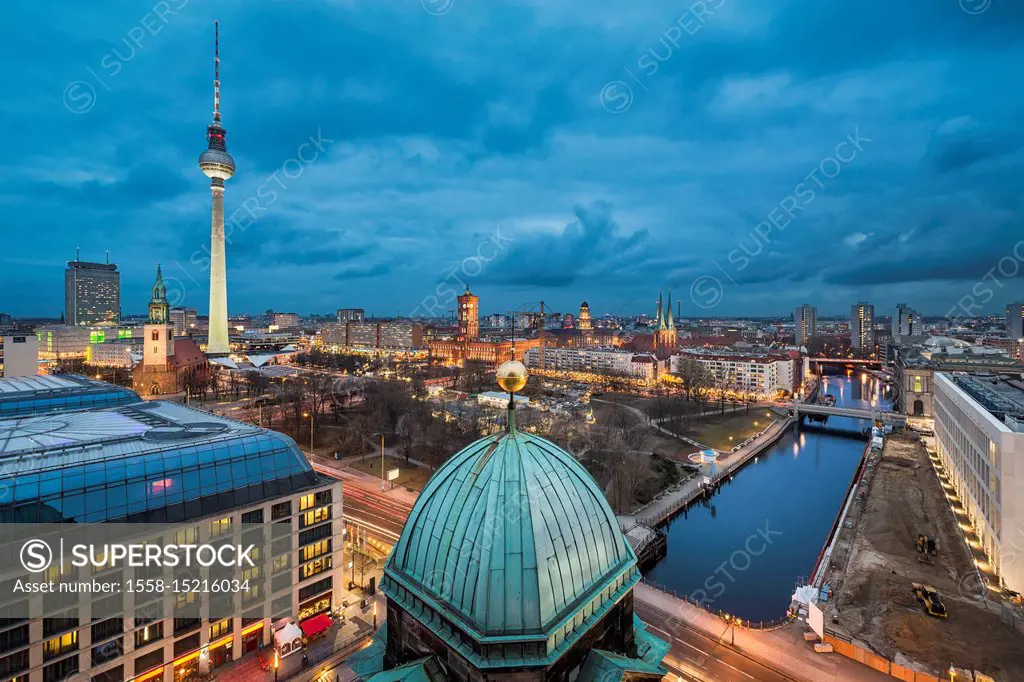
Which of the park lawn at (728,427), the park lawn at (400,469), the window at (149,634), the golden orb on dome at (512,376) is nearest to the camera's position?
the golden orb on dome at (512,376)

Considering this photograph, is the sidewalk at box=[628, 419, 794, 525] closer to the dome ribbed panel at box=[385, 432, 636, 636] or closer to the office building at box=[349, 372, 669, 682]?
the office building at box=[349, 372, 669, 682]

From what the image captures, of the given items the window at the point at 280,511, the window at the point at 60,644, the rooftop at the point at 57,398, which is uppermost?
the rooftop at the point at 57,398

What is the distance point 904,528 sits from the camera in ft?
135

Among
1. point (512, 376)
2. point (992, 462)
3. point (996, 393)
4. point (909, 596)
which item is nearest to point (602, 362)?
point (996, 393)

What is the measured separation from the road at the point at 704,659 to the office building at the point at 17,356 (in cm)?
11250

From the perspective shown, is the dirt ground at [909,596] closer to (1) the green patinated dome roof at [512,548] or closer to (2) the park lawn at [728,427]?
(2) the park lawn at [728,427]

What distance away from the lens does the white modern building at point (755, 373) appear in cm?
11319

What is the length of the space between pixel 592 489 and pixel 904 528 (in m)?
45.7

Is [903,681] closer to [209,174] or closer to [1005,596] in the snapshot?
[1005,596]

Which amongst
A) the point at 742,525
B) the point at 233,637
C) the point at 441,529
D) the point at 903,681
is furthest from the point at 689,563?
the point at 441,529

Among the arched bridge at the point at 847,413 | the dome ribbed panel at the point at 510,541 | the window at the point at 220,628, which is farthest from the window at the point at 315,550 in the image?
the arched bridge at the point at 847,413

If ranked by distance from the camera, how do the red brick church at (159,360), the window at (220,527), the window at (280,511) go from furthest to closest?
the red brick church at (159,360) → the window at (280,511) → the window at (220,527)

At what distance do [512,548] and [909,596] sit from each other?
118 feet

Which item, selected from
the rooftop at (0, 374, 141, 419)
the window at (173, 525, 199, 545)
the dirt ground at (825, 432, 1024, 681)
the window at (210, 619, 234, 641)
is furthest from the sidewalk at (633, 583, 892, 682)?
the rooftop at (0, 374, 141, 419)
